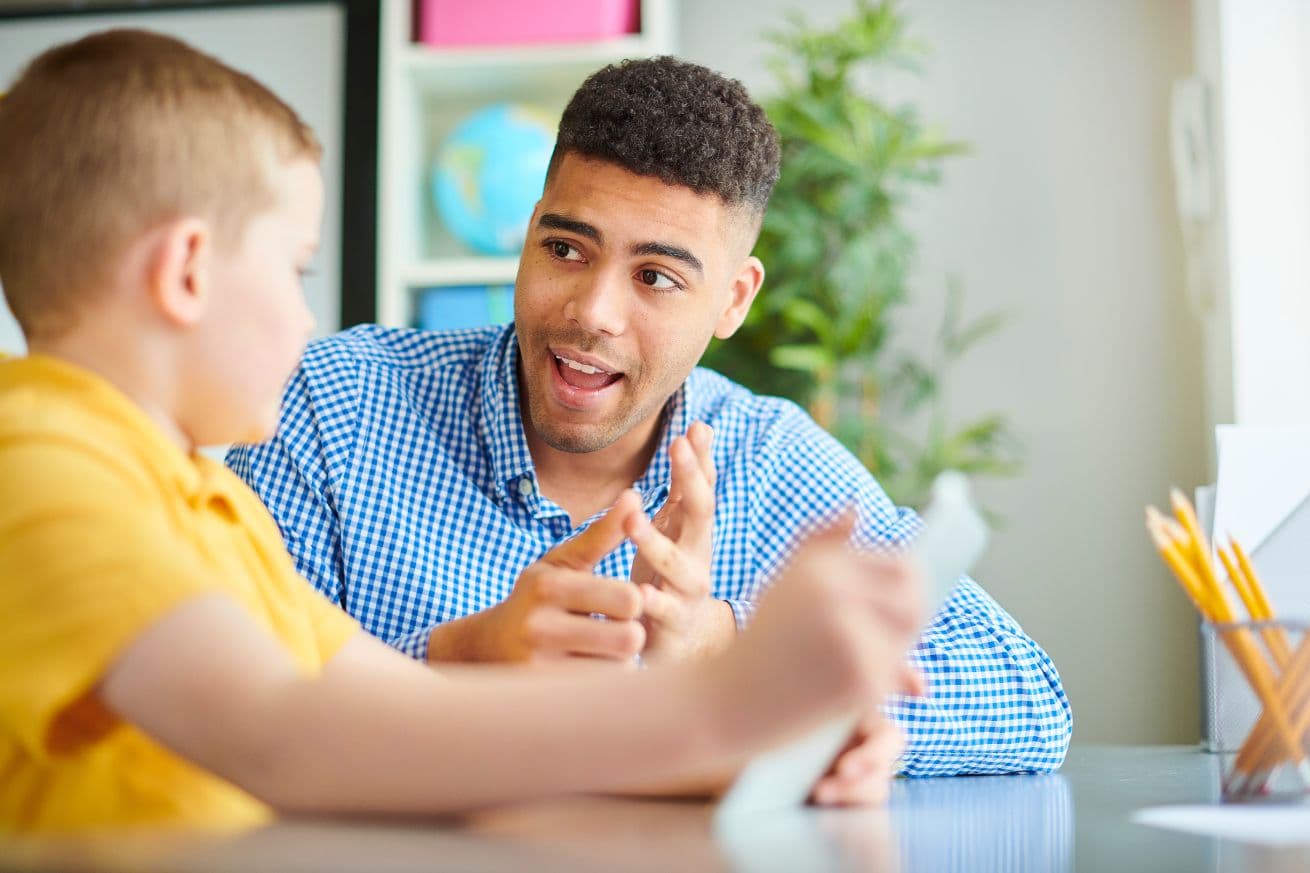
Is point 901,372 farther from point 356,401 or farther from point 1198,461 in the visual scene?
point 356,401

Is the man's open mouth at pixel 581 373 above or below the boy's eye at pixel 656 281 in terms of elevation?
below

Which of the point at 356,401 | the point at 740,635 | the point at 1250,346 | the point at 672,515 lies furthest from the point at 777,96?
the point at 740,635

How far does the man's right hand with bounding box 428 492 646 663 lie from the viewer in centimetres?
85

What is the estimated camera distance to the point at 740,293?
1.86 metres

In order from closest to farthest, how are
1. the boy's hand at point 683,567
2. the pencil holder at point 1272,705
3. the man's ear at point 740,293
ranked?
the pencil holder at point 1272,705
the boy's hand at point 683,567
the man's ear at point 740,293

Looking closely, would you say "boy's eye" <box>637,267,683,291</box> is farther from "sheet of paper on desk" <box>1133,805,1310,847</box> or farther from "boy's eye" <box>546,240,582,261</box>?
"sheet of paper on desk" <box>1133,805,1310,847</box>

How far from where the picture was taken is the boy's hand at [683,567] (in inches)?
39.5

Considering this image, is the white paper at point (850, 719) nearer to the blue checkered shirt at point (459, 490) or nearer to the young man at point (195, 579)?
the young man at point (195, 579)

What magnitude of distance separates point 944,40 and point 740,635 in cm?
302

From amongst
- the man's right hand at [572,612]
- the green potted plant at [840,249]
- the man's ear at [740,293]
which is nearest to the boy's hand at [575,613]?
the man's right hand at [572,612]

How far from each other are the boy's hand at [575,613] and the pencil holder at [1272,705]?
382 millimetres

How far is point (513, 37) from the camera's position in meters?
2.95

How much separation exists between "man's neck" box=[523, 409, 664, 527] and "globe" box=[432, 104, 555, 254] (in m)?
1.39

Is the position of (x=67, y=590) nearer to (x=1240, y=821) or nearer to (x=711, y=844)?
(x=711, y=844)
